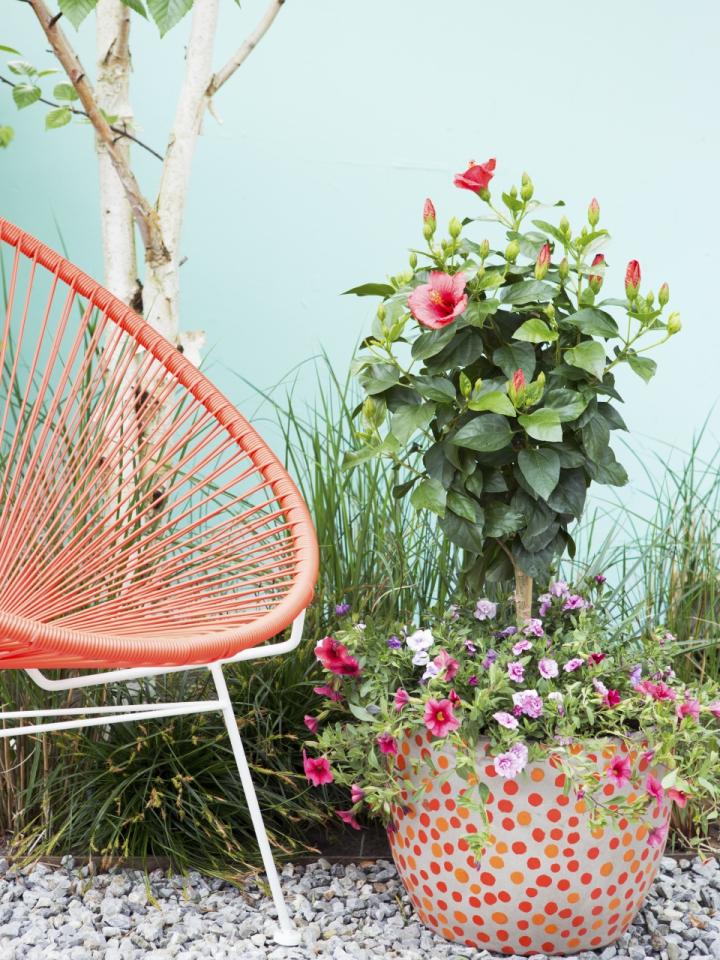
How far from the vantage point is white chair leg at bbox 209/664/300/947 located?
1419 mm

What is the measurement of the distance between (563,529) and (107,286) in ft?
3.21

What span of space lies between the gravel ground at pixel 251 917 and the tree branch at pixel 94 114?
43.5 inches

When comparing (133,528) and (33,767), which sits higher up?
(133,528)

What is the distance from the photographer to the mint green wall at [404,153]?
2.31 meters

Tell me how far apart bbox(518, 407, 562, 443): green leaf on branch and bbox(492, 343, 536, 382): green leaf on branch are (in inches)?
2.9

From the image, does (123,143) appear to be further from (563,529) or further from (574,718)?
(574,718)

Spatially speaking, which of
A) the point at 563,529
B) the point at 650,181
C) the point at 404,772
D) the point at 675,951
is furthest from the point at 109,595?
the point at 650,181

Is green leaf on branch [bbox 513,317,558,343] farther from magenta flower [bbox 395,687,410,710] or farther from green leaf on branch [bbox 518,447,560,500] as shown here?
magenta flower [bbox 395,687,410,710]

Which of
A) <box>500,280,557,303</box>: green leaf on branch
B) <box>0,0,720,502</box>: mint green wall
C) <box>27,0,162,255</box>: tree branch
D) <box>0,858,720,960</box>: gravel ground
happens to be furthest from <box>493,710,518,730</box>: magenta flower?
<box>0,0,720,502</box>: mint green wall

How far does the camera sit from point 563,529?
58.0 inches

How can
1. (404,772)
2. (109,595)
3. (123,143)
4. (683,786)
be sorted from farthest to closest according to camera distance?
(123,143) < (109,595) < (404,772) < (683,786)

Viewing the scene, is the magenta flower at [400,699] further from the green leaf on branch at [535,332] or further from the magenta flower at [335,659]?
the green leaf on branch at [535,332]

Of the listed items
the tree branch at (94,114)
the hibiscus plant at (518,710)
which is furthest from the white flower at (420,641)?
the tree branch at (94,114)

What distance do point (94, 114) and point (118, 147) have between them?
131 mm
